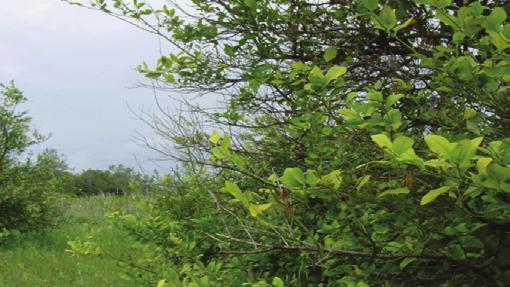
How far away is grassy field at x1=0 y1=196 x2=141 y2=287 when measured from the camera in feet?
24.1

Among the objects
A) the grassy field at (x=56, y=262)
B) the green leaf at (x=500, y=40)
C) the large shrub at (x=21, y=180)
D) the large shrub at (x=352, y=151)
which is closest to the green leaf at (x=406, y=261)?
the large shrub at (x=352, y=151)

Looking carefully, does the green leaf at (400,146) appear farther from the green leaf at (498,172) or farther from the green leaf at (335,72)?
the green leaf at (335,72)

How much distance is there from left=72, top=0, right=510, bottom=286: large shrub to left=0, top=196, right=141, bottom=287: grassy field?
312 cm

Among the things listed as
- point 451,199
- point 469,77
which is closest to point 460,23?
point 469,77

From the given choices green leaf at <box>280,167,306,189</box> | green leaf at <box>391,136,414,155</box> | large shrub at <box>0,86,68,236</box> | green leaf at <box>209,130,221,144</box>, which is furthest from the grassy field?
green leaf at <box>391,136,414,155</box>

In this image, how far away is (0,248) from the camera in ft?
32.2

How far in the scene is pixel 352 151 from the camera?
7.61 ft

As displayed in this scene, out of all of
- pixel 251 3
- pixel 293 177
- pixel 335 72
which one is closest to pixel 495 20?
pixel 335 72

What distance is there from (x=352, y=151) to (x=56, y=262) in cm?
763

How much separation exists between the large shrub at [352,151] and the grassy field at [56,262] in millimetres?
3122

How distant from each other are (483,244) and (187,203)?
240cm

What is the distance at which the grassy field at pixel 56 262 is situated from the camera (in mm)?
7332

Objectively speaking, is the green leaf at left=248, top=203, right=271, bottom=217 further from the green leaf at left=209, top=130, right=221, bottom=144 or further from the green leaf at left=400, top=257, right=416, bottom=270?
the green leaf at left=400, top=257, right=416, bottom=270

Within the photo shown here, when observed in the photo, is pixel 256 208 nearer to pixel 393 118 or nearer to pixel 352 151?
pixel 393 118
